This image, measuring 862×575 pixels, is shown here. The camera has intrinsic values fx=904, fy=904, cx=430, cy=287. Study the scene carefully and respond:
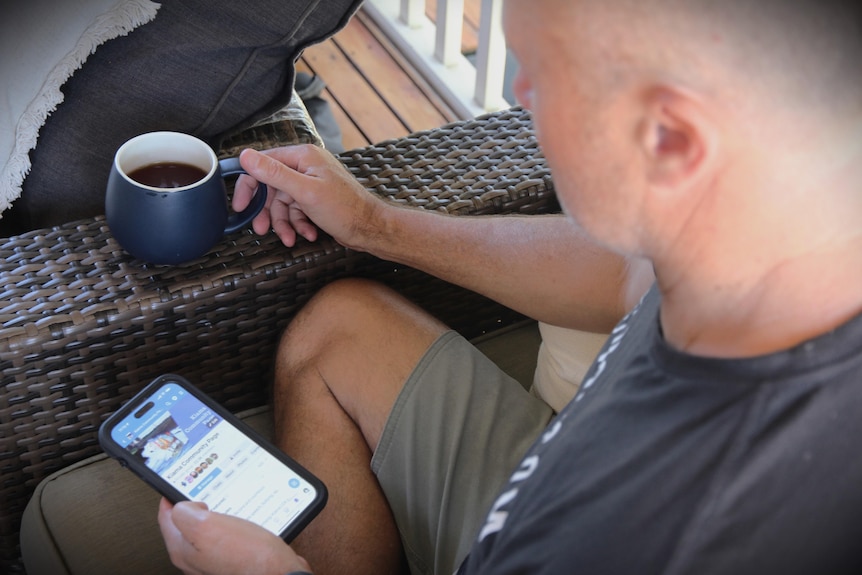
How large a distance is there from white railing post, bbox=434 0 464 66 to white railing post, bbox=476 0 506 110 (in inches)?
4.3

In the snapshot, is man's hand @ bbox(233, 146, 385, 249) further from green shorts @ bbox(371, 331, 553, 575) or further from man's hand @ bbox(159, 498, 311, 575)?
man's hand @ bbox(159, 498, 311, 575)

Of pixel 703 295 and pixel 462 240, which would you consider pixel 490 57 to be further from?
pixel 703 295

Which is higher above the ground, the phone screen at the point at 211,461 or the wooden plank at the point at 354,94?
the wooden plank at the point at 354,94

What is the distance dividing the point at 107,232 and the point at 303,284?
0.74ft

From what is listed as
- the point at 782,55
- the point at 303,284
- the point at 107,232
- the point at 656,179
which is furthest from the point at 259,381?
the point at 782,55

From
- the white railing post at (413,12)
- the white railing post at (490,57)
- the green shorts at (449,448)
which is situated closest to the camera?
the green shorts at (449,448)

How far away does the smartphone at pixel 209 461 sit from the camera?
0.91m

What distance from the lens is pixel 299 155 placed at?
1.07 meters

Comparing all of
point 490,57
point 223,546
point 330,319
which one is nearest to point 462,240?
point 330,319

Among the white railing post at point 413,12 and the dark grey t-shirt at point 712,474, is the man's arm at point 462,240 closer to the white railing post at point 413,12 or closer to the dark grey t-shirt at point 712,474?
the dark grey t-shirt at point 712,474

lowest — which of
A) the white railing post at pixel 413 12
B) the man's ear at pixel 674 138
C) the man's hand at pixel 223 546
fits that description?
the man's hand at pixel 223 546

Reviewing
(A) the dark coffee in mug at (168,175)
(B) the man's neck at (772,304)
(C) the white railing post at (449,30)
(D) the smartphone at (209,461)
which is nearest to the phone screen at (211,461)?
(D) the smartphone at (209,461)

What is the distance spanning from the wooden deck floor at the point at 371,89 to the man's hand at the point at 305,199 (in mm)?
821

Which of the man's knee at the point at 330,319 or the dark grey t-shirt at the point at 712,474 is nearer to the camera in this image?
the dark grey t-shirt at the point at 712,474
